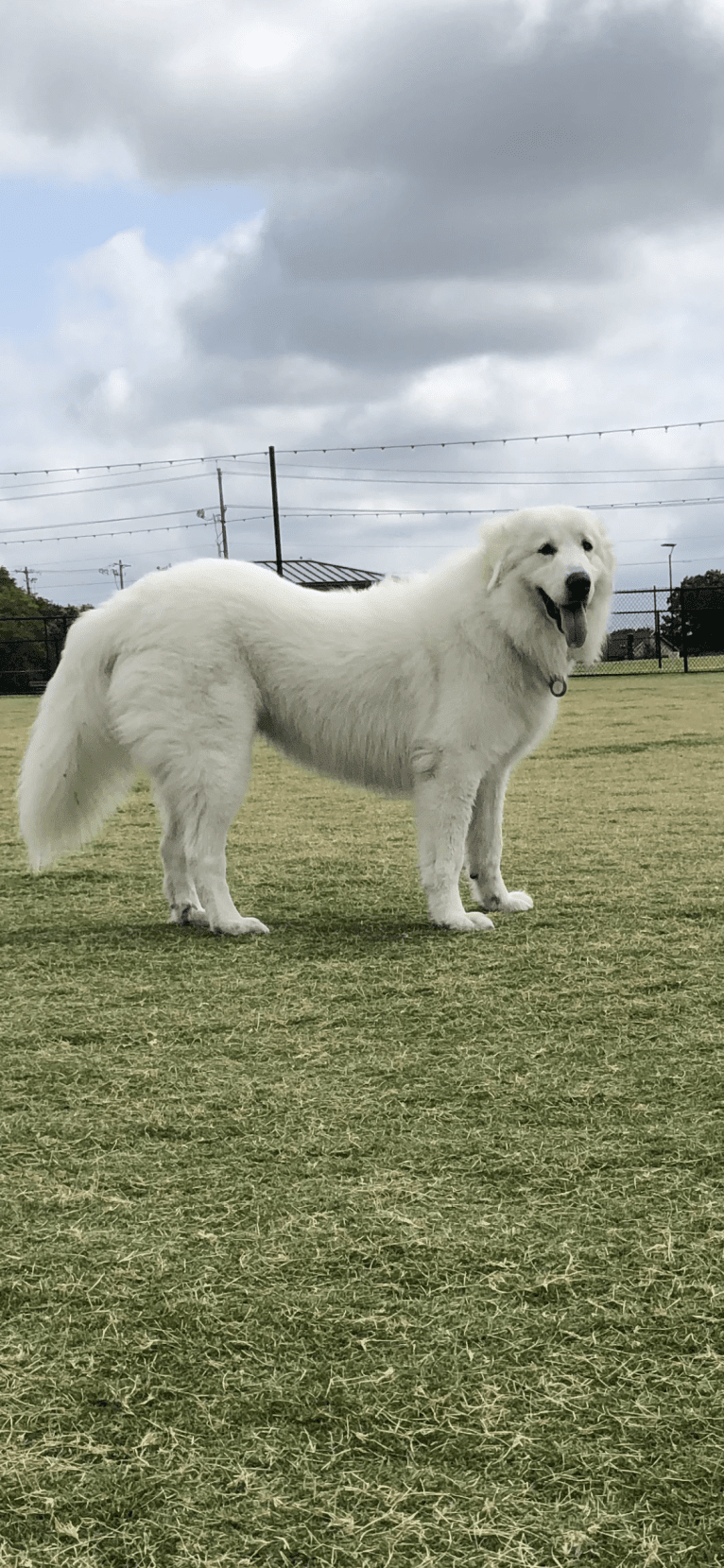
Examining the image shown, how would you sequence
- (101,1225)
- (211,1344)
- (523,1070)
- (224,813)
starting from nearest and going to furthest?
(211,1344) → (101,1225) → (523,1070) → (224,813)

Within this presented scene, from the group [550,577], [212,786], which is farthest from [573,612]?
[212,786]

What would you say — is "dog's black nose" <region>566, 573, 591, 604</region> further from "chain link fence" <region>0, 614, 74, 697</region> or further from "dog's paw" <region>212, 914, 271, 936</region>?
"chain link fence" <region>0, 614, 74, 697</region>

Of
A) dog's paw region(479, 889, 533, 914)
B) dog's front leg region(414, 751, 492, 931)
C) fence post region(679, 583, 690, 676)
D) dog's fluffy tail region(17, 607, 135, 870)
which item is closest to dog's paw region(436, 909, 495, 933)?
dog's front leg region(414, 751, 492, 931)

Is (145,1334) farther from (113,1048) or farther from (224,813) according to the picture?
(224,813)

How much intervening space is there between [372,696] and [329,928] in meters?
0.71

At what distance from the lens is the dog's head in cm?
350

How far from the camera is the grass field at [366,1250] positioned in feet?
3.48

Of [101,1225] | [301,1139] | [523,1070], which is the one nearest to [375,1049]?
[523,1070]

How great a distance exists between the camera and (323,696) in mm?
3713

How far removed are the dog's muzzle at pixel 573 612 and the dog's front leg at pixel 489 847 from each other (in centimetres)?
50

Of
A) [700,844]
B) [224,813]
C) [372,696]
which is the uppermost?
[372,696]

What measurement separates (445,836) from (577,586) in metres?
0.80

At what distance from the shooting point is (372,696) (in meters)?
3.72

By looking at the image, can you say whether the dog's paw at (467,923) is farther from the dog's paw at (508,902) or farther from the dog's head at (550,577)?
the dog's head at (550,577)
